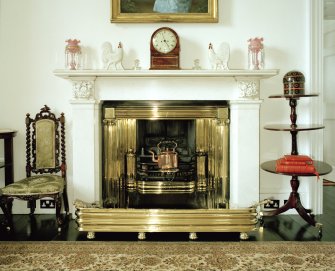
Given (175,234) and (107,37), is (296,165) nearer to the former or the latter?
(175,234)

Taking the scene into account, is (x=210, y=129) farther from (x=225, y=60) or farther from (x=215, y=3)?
(x=215, y=3)

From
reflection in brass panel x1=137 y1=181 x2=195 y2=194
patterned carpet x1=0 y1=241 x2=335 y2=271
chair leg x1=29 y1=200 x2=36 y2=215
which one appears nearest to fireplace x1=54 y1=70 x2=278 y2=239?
reflection in brass panel x1=137 y1=181 x2=195 y2=194

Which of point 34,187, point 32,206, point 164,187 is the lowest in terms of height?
point 32,206

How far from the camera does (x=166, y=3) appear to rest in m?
3.73

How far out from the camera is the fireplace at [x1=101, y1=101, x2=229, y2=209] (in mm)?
3770

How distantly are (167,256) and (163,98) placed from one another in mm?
1557

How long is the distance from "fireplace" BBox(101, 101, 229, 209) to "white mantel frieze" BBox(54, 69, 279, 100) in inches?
9.7

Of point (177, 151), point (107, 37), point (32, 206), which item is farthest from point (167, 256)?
point (107, 37)

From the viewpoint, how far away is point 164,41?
3676mm

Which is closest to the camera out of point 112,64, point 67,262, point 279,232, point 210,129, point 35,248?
point 67,262

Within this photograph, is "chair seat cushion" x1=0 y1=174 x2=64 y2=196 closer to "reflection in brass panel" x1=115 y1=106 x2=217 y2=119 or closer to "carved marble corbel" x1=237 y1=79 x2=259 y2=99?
"reflection in brass panel" x1=115 y1=106 x2=217 y2=119

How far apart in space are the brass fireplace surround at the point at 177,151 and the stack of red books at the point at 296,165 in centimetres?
66

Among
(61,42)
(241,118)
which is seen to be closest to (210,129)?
(241,118)

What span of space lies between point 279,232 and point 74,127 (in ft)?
6.84
